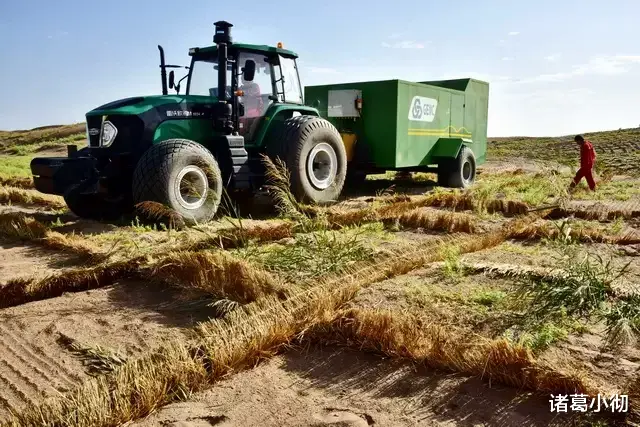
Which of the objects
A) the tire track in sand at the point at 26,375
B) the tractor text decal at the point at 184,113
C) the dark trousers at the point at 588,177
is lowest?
the tire track in sand at the point at 26,375

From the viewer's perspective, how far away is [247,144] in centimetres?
772

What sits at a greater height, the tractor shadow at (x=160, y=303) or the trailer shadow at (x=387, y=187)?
the trailer shadow at (x=387, y=187)

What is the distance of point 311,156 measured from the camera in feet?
25.7

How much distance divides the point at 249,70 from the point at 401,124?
309cm

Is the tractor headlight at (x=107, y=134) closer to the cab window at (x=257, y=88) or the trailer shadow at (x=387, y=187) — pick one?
the cab window at (x=257, y=88)

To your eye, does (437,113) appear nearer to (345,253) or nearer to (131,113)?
(131,113)

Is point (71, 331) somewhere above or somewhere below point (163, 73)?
below

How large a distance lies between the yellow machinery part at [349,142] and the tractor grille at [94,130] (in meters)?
4.06

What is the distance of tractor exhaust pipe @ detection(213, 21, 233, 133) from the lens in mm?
7191

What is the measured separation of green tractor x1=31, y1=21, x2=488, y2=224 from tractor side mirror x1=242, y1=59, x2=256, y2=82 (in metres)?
0.01

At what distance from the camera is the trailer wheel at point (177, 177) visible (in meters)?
6.12

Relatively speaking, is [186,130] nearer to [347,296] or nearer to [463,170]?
[347,296]

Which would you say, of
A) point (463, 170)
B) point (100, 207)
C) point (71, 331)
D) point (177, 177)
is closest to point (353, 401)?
point (71, 331)

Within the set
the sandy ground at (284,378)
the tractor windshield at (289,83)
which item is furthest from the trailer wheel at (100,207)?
the sandy ground at (284,378)
